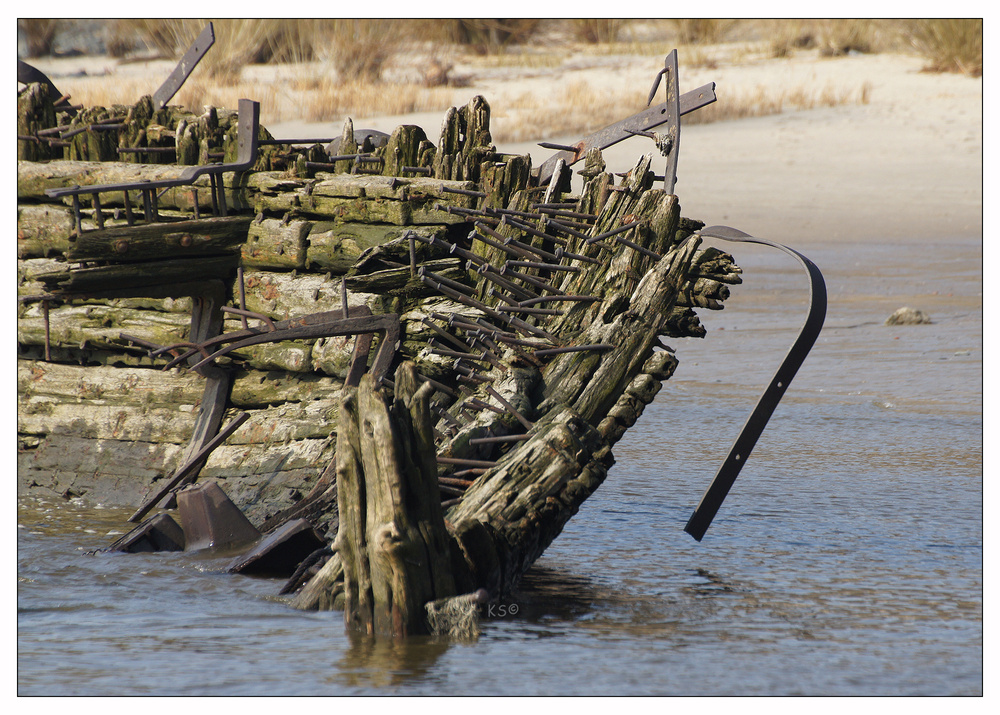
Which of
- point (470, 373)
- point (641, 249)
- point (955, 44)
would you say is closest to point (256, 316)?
point (470, 373)

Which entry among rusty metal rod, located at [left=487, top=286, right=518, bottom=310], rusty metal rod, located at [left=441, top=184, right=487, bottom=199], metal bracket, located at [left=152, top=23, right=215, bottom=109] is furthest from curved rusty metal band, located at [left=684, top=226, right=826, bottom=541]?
metal bracket, located at [left=152, top=23, right=215, bottom=109]

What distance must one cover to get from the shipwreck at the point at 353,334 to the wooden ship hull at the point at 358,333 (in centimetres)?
1

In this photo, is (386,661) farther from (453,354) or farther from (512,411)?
(453,354)

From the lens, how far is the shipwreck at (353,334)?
432 centimetres

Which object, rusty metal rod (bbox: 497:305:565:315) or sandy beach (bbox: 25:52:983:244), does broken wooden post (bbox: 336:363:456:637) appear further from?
sandy beach (bbox: 25:52:983:244)

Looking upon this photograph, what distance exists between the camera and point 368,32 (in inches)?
920

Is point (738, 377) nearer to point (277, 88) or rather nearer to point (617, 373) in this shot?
point (617, 373)

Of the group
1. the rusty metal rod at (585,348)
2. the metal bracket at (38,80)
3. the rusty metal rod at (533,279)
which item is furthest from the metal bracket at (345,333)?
the metal bracket at (38,80)

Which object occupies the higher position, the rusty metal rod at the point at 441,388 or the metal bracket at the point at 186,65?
the metal bracket at the point at 186,65

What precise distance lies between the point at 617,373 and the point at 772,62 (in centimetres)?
1998

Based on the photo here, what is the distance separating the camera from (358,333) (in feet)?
17.9

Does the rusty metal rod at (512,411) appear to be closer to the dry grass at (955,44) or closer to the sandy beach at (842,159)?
the sandy beach at (842,159)

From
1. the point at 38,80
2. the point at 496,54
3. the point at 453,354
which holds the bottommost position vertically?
the point at 453,354

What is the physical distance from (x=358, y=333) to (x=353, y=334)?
24mm
